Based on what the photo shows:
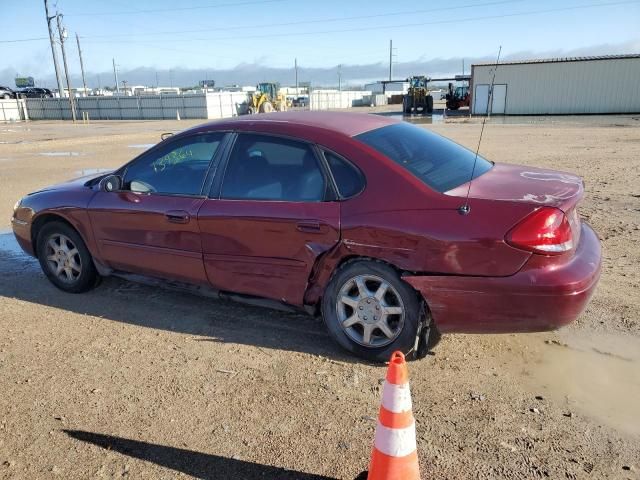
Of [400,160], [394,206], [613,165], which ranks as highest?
[400,160]

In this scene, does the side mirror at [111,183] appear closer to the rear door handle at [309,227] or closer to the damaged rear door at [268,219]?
the damaged rear door at [268,219]

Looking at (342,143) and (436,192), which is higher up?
(342,143)

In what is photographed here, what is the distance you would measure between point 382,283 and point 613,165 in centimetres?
1013

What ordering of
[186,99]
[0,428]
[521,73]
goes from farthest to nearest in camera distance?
1. [186,99]
2. [521,73]
3. [0,428]

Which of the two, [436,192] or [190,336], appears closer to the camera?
[436,192]

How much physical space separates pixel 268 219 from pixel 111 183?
1650 millimetres

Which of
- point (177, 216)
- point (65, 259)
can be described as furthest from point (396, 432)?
point (65, 259)

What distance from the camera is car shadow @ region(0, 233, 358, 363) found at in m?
3.94

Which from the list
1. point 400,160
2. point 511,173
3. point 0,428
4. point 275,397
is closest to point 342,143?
point 400,160

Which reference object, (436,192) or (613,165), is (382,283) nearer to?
(436,192)

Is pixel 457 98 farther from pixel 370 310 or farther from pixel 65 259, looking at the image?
pixel 370 310

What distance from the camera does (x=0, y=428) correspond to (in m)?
3.00

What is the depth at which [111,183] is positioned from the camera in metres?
4.48

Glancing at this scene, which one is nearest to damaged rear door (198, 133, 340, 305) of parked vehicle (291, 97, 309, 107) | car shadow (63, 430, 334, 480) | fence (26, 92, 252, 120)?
car shadow (63, 430, 334, 480)
